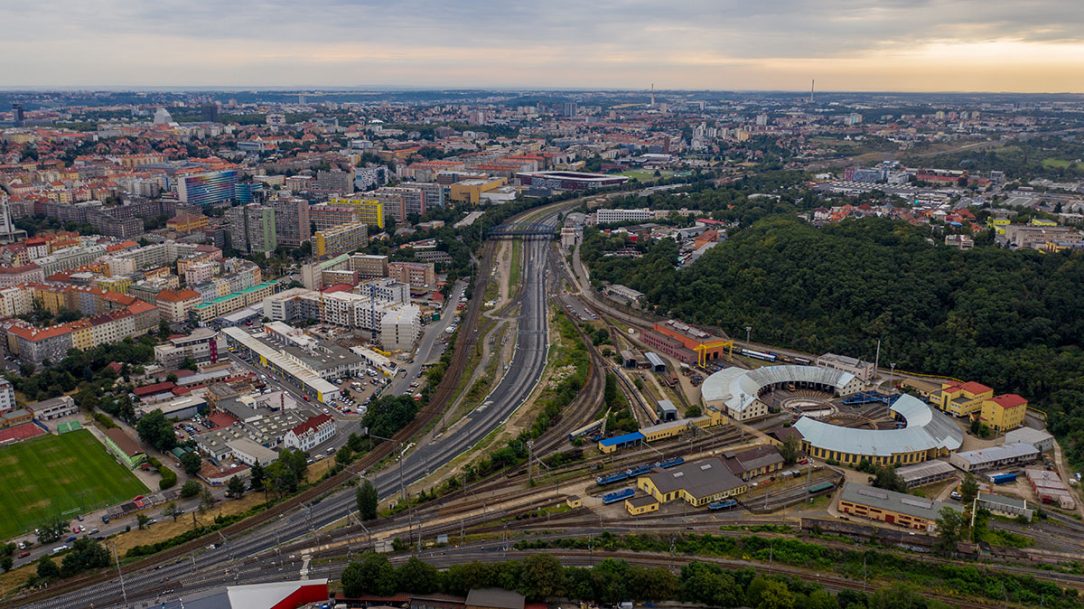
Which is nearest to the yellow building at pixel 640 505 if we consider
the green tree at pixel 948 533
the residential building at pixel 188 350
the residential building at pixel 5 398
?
the green tree at pixel 948 533

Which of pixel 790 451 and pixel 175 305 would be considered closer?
pixel 790 451

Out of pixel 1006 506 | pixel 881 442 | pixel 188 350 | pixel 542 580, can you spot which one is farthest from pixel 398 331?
pixel 1006 506

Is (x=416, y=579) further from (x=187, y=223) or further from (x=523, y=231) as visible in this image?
(x=187, y=223)

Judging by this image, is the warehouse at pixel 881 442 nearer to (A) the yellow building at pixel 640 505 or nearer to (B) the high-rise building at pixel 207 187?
(A) the yellow building at pixel 640 505

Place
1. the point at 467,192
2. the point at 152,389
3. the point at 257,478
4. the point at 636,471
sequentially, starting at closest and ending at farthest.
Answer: the point at 257,478 < the point at 636,471 < the point at 152,389 < the point at 467,192

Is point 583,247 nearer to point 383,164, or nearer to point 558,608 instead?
point 558,608

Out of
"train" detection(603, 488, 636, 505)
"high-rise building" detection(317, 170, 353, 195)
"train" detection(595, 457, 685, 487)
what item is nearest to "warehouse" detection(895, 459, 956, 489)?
"train" detection(595, 457, 685, 487)

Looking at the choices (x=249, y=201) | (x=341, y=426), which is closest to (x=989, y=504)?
A: (x=341, y=426)
